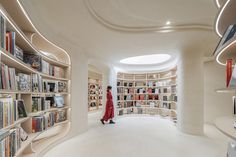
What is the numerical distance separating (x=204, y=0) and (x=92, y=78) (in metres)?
8.19

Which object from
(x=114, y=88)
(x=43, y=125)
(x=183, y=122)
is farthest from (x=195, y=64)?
(x=43, y=125)

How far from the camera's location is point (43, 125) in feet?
8.57

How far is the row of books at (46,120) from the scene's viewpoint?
243 centimetres

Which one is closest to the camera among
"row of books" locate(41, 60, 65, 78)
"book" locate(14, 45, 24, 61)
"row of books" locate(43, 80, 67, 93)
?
"book" locate(14, 45, 24, 61)

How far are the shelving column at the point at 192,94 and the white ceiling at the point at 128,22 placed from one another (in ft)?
1.09

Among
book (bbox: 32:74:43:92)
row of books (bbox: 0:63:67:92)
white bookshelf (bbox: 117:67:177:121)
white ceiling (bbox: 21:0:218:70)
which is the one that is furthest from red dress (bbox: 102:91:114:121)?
book (bbox: 32:74:43:92)

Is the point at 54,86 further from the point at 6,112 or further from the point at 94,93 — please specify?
the point at 94,93

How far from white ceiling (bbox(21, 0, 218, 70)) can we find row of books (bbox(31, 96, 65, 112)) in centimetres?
128

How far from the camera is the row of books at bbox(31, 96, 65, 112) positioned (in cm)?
243

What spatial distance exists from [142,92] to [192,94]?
343cm

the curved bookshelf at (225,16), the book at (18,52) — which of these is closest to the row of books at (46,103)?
the book at (18,52)

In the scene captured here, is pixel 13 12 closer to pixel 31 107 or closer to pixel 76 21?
pixel 76 21

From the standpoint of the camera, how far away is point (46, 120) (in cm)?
275

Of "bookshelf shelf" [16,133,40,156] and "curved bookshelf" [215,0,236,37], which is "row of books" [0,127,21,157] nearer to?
"bookshelf shelf" [16,133,40,156]
